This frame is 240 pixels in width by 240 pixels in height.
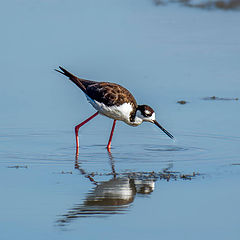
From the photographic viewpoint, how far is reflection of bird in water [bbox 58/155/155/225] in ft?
23.1

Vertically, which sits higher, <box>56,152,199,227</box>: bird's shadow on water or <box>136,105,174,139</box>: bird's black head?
<box>56,152,199,227</box>: bird's shadow on water

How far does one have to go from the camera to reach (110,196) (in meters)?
7.64

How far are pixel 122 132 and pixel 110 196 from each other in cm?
375

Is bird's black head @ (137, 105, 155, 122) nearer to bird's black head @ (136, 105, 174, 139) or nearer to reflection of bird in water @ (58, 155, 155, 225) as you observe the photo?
bird's black head @ (136, 105, 174, 139)

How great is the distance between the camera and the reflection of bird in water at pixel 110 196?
23.1ft

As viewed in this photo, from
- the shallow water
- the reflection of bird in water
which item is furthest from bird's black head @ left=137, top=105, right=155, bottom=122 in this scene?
the reflection of bird in water

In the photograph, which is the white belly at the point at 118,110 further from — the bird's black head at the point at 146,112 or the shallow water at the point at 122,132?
the shallow water at the point at 122,132

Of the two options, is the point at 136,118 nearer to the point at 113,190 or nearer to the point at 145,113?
the point at 145,113

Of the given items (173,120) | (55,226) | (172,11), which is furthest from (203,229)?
(172,11)

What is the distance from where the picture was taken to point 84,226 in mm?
6641

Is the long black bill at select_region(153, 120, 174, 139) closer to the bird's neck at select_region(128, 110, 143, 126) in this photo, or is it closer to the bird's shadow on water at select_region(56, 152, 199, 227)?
the bird's neck at select_region(128, 110, 143, 126)

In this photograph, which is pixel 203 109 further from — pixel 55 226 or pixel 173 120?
pixel 55 226

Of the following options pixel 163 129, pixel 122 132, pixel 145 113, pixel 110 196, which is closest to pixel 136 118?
pixel 145 113

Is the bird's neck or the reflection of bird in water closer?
the reflection of bird in water
